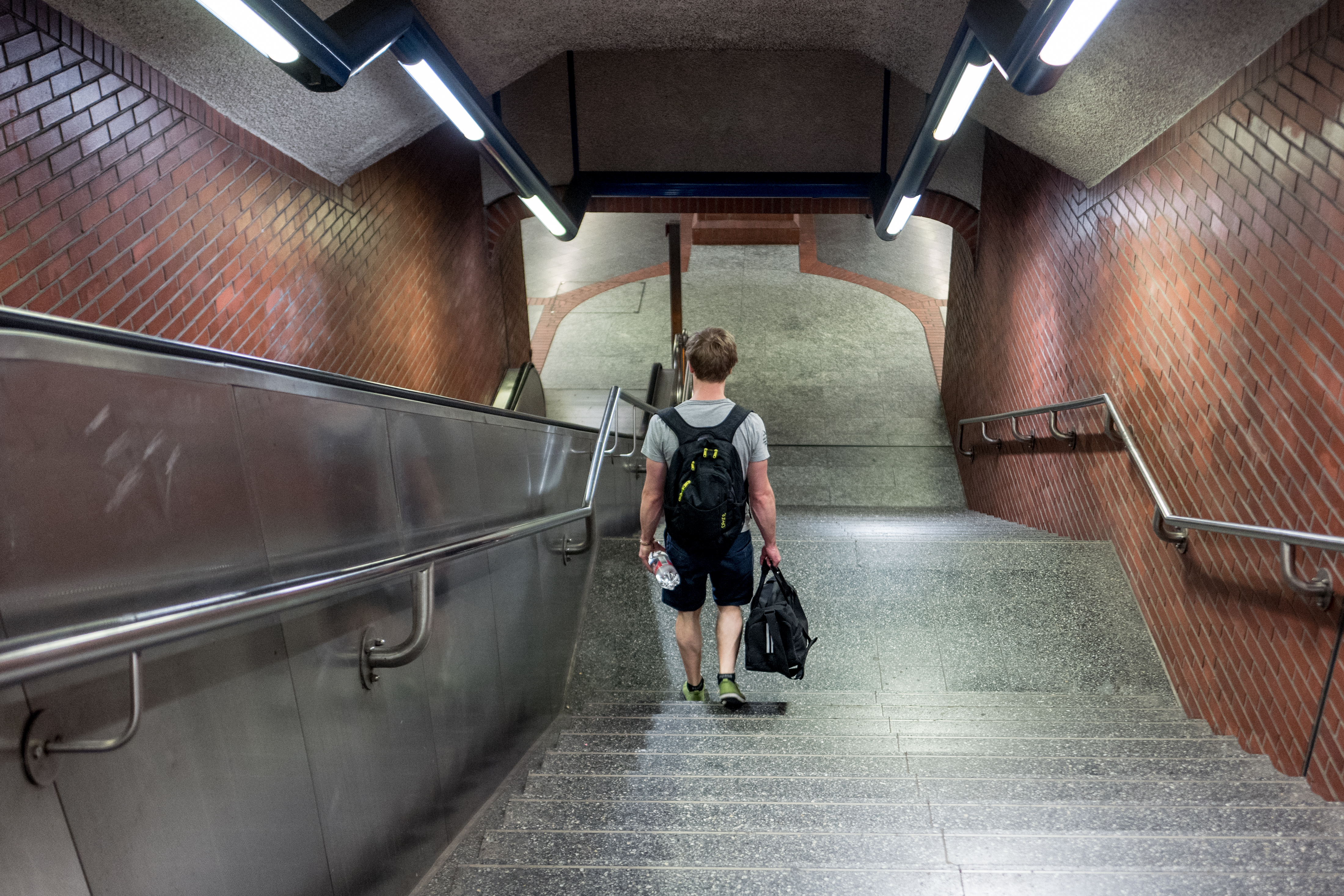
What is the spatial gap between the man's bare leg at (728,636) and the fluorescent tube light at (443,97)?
8.41ft

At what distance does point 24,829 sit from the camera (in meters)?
1.07

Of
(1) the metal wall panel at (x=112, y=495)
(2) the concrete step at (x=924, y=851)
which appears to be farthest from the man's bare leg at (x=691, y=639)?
(1) the metal wall panel at (x=112, y=495)

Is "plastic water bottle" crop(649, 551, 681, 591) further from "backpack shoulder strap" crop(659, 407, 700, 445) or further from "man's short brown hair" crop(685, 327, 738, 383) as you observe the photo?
"man's short brown hair" crop(685, 327, 738, 383)

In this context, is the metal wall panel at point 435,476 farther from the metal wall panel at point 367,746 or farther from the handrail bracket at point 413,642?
the handrail bracket at point 413,642

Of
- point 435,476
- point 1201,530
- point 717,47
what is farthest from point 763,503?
point 717,47

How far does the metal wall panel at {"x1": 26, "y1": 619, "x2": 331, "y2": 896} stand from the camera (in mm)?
1169

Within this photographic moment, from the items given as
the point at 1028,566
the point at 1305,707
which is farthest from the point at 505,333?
the point at 1305,707

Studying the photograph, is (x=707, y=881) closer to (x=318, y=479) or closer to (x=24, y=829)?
(x=318, y=479)

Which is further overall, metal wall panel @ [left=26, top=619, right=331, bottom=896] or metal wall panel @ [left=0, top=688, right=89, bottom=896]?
metal wall panel @ [left=26, top=619, right=331, bottom=896]

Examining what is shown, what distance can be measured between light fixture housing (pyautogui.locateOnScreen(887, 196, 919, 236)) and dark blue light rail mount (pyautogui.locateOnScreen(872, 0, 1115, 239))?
0.48 meters

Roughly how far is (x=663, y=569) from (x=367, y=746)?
1359 mm

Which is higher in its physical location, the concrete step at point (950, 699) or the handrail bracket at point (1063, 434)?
the handrail bracket at point (1063, 434)

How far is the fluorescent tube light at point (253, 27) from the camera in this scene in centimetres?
256

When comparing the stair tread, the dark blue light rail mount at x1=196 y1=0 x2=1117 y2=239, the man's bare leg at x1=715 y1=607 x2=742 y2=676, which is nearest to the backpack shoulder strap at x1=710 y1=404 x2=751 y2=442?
the man's bare leg at x1=715 y1=607 x2=742 y2=676
